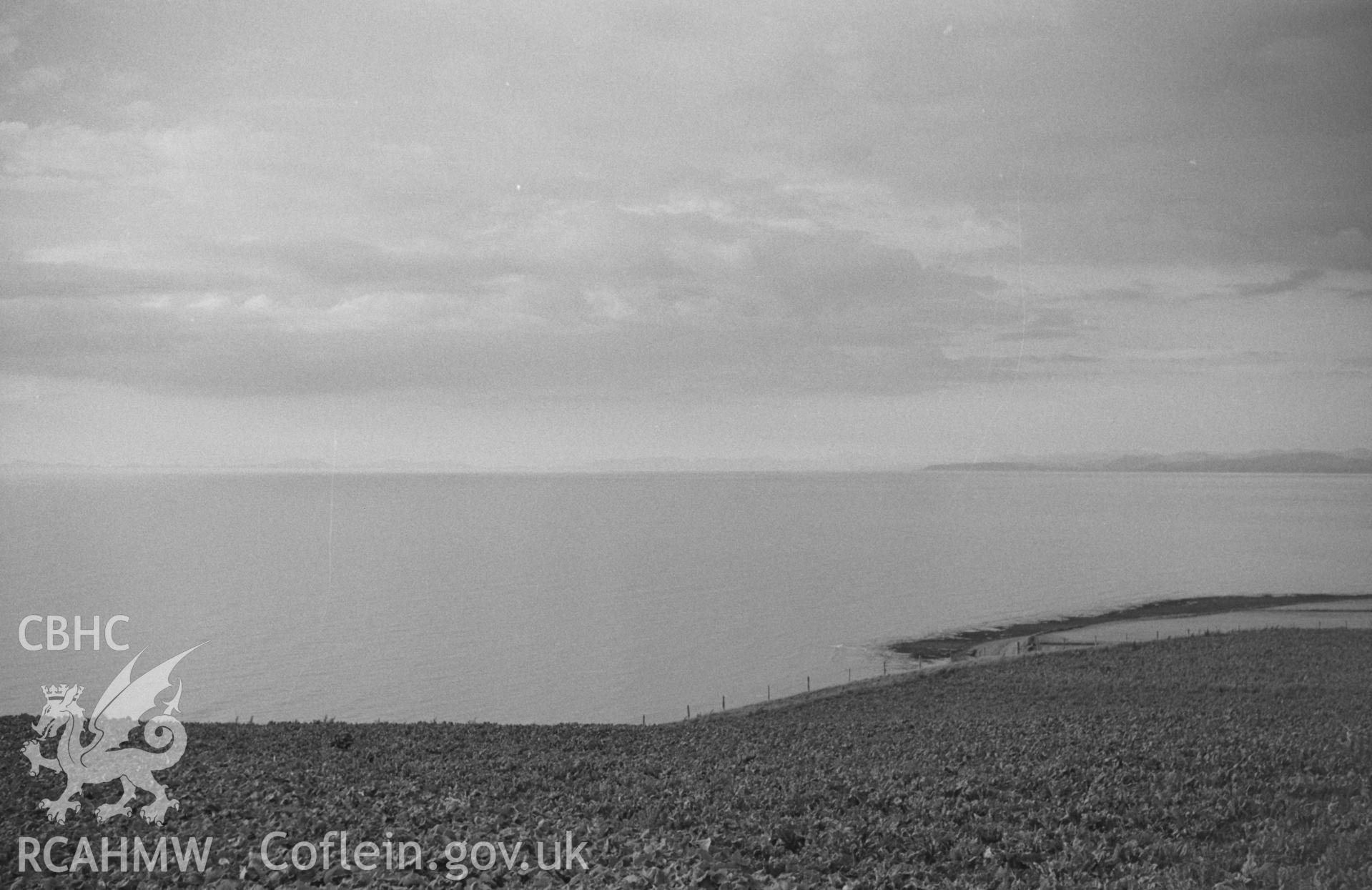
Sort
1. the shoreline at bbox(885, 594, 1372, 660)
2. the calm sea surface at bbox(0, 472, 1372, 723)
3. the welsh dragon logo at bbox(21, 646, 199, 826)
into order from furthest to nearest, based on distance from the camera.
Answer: the shoreline at bbox(885, 594, 1372, 660), the calm sea surface at bbox(0, 472, 1372, 723), the welsh dragon logo at bbox(21, 646, 199, 826)

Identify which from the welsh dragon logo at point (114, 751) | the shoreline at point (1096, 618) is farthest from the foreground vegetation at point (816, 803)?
the shoreline at point (1096, 618)

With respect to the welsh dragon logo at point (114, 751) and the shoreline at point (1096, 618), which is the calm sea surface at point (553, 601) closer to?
the shoreline at point (1096, 618)

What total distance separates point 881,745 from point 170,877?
15307 millimetres

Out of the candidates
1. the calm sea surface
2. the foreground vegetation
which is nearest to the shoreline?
the calm sea surface

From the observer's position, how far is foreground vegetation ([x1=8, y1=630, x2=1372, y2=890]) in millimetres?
11172

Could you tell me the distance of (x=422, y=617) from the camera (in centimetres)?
8469

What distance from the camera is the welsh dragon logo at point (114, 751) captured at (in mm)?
13141

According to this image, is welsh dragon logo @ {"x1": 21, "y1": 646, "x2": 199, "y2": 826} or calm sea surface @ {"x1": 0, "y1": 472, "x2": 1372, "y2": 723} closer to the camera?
welsh dragon logo @ {"x1": 21, "y1": 646, "x2": 199, "y2": 826}

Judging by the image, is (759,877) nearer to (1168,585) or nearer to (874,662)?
(874,662)

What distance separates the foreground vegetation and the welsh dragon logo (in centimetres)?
30

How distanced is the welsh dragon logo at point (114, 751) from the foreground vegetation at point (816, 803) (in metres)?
0.30

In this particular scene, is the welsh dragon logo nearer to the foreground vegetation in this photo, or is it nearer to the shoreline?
the foreground vegetation

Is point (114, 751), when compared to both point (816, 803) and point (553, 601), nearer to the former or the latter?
point (816, 803)

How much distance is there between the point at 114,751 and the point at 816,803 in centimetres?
1264
